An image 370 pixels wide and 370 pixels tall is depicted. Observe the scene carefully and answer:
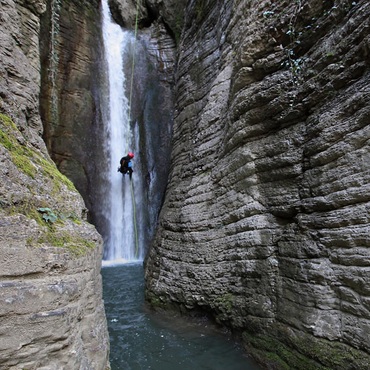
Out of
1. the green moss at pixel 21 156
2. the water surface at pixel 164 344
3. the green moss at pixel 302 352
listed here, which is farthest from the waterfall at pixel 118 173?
the green moss at pixel 21 156

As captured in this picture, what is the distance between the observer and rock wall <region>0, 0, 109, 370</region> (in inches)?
77.9

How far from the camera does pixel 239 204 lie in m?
5.34

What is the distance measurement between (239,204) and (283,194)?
0.94 meters

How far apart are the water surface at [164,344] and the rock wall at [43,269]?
211 cm

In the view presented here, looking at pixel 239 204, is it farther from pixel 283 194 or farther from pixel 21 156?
pixel 21 156

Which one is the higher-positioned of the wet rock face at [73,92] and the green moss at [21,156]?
the wet rock face at [73,92]

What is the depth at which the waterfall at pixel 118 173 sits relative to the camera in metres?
13.2

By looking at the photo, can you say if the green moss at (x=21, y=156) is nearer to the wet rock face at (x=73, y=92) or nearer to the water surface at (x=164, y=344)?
the water surface at (x=164, y=344)

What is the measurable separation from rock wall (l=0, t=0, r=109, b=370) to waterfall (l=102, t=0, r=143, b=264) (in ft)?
33.4

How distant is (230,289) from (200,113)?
14.1ft

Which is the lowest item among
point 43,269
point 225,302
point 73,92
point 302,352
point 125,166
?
point 302,352

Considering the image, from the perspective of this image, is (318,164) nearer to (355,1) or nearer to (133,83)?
(355,1)

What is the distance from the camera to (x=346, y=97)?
3.87 meters

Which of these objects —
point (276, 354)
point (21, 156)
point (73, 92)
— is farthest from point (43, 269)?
point (73, 92)
